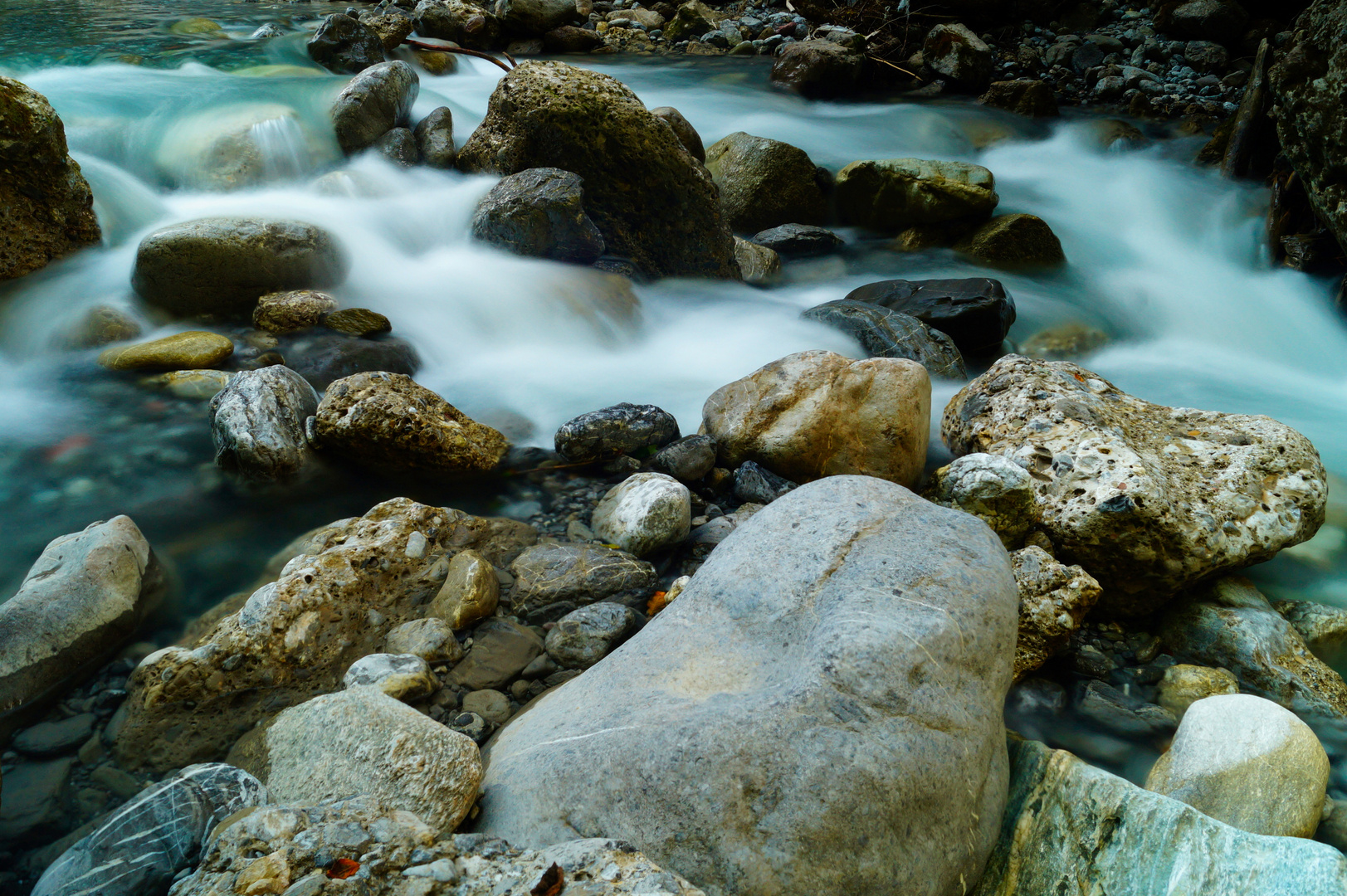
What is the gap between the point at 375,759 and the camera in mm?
2053

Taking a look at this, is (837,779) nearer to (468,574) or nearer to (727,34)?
(468,574)

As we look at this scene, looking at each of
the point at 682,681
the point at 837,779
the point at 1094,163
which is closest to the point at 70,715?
the point at 682,681

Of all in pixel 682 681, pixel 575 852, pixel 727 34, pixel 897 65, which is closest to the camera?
pixel 575 852

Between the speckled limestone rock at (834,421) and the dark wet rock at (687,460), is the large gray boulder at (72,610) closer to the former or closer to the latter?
the dark wet rock at (687,460)

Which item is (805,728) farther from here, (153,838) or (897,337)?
(897,337)

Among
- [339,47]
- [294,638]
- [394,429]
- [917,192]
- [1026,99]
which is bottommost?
[294,638]

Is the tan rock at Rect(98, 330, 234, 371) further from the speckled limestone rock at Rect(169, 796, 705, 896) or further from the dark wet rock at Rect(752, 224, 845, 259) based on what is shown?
the dark wet rock at Rect(752, 224, 845, 259)

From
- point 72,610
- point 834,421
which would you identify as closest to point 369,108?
point 834,421

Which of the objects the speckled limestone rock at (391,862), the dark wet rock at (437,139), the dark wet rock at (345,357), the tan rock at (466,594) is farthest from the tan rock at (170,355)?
the speckled limestone rock at (391,862)

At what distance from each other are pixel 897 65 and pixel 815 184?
5.57m

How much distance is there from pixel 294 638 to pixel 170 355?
9.63ft

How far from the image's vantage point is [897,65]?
1238 cm

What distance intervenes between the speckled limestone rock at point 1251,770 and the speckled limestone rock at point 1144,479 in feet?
2.63

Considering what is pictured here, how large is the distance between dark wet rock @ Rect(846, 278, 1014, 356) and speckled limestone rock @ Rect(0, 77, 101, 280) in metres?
5.94
